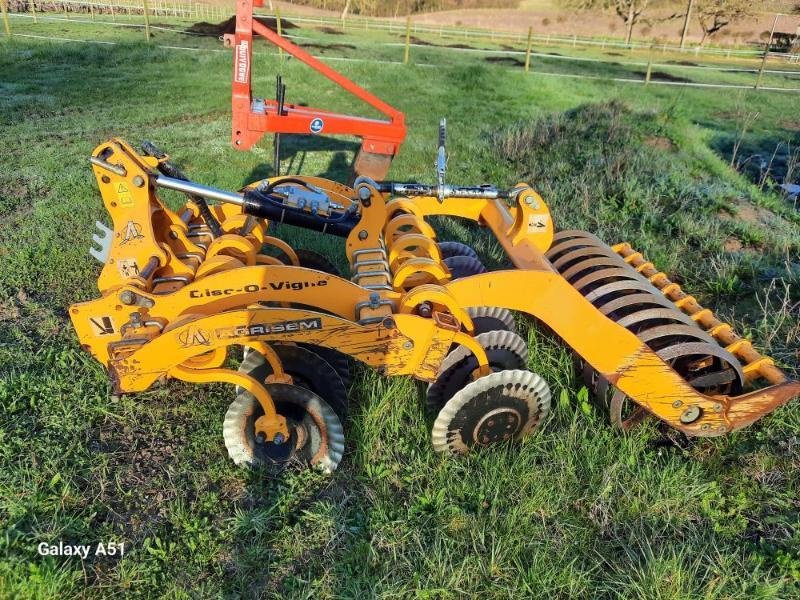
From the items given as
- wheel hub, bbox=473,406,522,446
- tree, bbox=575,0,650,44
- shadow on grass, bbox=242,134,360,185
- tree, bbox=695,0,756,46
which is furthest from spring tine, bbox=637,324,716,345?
tree, bbox=695,0,756,46

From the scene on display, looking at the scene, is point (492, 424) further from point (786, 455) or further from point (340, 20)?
point (340, 20)

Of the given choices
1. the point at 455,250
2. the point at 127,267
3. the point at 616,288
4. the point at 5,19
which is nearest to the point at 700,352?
the point at 616,288

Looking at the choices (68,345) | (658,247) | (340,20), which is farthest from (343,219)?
(340,20)

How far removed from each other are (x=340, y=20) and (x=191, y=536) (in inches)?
1073

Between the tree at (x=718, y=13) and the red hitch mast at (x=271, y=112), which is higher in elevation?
the tree at (x=718, y=13)

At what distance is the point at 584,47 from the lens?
2694cm

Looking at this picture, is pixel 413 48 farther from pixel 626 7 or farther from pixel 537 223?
pixel 537 223

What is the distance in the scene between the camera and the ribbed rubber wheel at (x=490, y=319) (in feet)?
14.3

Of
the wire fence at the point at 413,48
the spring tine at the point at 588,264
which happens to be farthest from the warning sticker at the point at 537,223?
the wire fence at the point at 413,48

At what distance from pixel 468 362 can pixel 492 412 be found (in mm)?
418

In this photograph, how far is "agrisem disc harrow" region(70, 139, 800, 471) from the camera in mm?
3393

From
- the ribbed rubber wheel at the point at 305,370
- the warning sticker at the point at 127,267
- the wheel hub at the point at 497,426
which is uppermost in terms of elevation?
the warning sticker at the point at 127,267

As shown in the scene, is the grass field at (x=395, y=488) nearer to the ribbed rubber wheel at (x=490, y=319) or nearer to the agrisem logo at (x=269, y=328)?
the ribbed rubber wheel at (x=490, y=319)

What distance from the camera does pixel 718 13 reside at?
28469 millimetres
